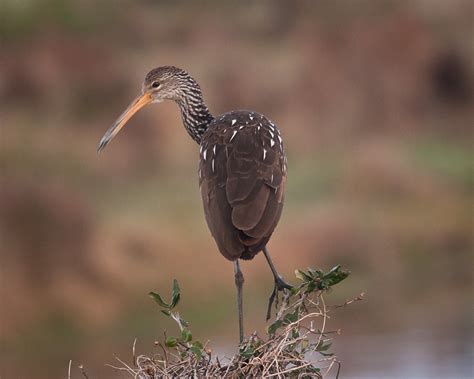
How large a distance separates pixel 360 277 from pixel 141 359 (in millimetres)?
12905

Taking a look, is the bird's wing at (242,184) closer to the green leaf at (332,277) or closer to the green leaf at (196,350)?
the green leaf at (332,277)

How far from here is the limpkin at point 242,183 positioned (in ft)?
24.5

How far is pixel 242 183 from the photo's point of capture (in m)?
7.70

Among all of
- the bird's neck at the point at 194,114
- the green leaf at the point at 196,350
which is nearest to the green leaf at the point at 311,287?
the green leaf at the point at 196,350

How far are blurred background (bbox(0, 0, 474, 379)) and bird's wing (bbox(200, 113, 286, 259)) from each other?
5806 mm

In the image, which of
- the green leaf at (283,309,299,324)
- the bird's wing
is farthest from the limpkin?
the green leaf at (283,309,299,324)

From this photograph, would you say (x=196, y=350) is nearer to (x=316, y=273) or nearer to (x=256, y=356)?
(x=256, y=356)

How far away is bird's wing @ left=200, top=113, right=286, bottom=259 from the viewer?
24.5 feet

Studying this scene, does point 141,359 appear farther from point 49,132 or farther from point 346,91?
point 346,91

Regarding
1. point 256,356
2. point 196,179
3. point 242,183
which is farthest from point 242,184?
point 196,179

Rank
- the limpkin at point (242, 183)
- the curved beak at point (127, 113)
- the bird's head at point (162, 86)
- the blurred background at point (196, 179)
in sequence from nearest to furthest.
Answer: the limpkin at point (242, 183) → the curved beak at point (127, 113) → the bird's head at point (162, 86) → the blurred background at point (196, 179)

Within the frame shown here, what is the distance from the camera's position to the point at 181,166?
75.3 feet

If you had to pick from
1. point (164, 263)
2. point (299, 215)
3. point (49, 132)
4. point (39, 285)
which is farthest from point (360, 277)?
point (49, 132)

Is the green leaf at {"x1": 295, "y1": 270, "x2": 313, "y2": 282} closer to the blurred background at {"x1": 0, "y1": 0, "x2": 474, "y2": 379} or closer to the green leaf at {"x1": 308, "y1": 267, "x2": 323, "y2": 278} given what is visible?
the green leaf at {"x1": 308, "y1": 267, "x2": 323, "y2": 278}
